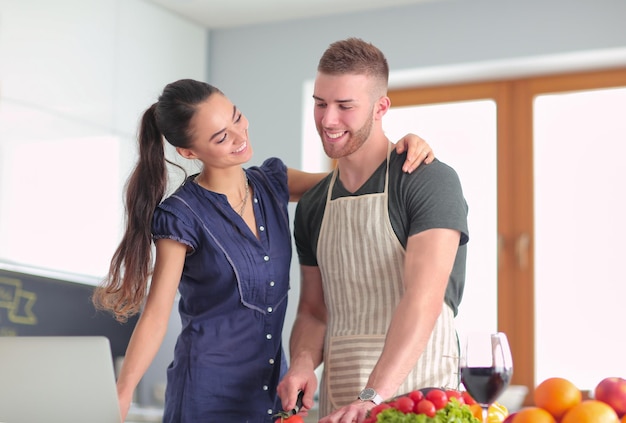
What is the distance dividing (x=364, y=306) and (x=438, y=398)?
77 centimetres

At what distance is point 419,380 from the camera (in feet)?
6.75

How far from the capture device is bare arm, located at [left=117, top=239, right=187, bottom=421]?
6.56ft

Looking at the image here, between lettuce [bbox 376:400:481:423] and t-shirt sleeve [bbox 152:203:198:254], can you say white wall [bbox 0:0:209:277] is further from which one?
lettuce [bbox 376:400:481:423]

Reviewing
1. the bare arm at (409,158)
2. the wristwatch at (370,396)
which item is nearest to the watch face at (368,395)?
the wristwatch at (370,396)

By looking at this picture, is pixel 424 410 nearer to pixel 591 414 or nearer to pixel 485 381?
pixel 485 381

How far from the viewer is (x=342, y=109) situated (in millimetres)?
2139

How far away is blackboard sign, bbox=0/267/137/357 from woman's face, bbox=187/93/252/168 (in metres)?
2.00

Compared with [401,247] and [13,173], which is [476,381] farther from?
[13,173]

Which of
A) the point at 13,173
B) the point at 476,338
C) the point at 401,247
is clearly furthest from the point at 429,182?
the point at 13,173

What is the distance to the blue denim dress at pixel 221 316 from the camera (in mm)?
2105

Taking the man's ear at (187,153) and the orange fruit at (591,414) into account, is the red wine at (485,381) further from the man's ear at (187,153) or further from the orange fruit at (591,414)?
the man's ear at (187,153)

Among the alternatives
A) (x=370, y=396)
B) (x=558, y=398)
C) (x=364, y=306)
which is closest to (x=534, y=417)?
(x=558, y=398)

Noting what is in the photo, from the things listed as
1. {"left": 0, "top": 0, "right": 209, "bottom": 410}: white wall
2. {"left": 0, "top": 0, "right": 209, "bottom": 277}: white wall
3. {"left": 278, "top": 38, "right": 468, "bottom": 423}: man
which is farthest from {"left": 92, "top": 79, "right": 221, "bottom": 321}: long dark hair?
{"left": 0, "top": 0, "right": 209, "bottom": 277}: white wall

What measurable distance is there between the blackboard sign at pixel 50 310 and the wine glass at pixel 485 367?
2.83 metres
